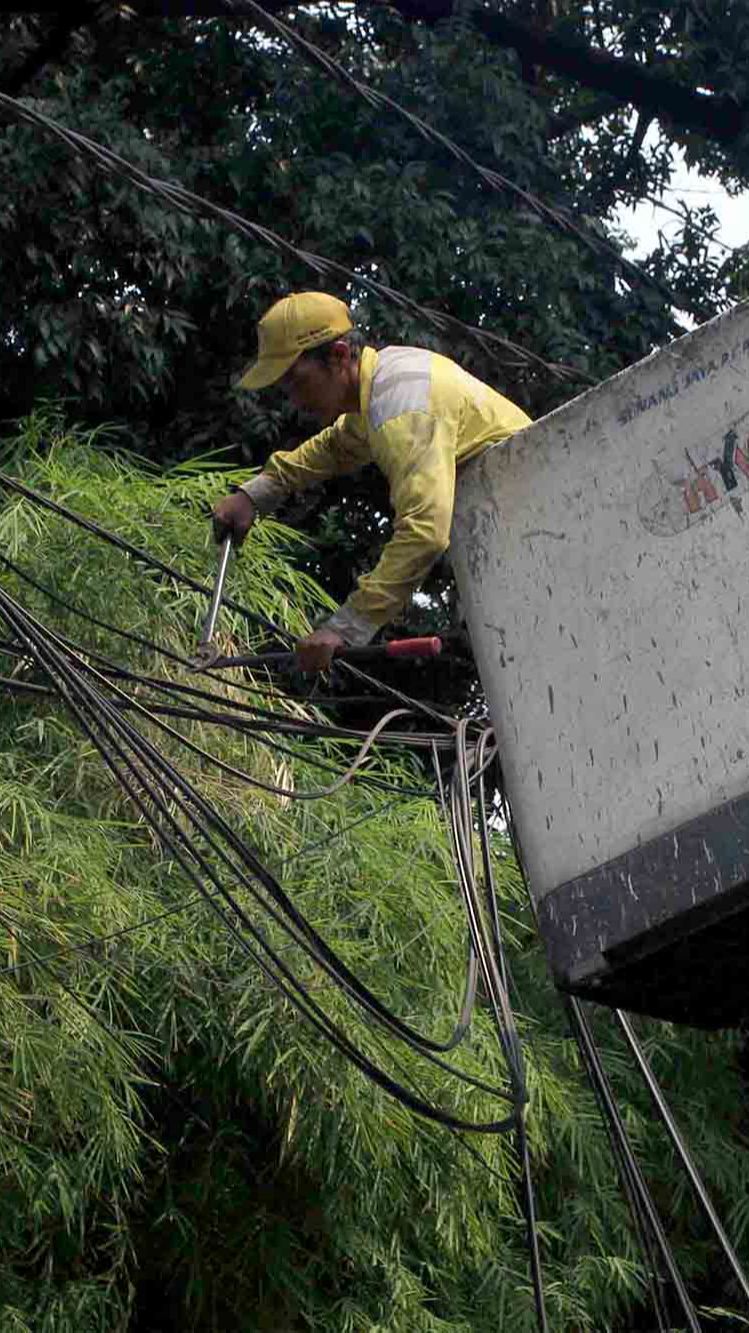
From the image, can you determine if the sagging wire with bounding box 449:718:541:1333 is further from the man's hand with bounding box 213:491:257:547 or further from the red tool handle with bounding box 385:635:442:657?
the man's hand with bounding box 213:491:257:547

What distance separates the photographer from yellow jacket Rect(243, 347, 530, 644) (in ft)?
12.5

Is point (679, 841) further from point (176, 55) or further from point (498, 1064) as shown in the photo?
point (176, 55)

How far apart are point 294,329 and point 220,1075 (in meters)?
2.21

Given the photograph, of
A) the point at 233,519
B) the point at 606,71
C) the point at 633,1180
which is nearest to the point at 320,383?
the point at 233,519

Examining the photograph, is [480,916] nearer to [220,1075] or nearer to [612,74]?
[220,1075]

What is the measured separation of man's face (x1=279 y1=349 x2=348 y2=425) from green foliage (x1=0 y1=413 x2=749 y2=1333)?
4.96ft

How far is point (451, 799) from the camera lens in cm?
425

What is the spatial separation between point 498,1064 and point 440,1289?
596mm

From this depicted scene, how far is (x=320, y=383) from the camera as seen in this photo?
4082 mm

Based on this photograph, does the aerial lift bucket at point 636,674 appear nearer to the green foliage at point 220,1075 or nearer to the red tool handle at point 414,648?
the red tool handle at point 414,648

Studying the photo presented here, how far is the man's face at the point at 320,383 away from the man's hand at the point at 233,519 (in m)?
0.38

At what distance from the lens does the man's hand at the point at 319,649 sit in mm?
3908

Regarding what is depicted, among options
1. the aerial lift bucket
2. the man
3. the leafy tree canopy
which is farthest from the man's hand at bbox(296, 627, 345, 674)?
the leafy tree canopy

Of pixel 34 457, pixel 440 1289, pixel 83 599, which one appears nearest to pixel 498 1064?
pixel 440 1289
